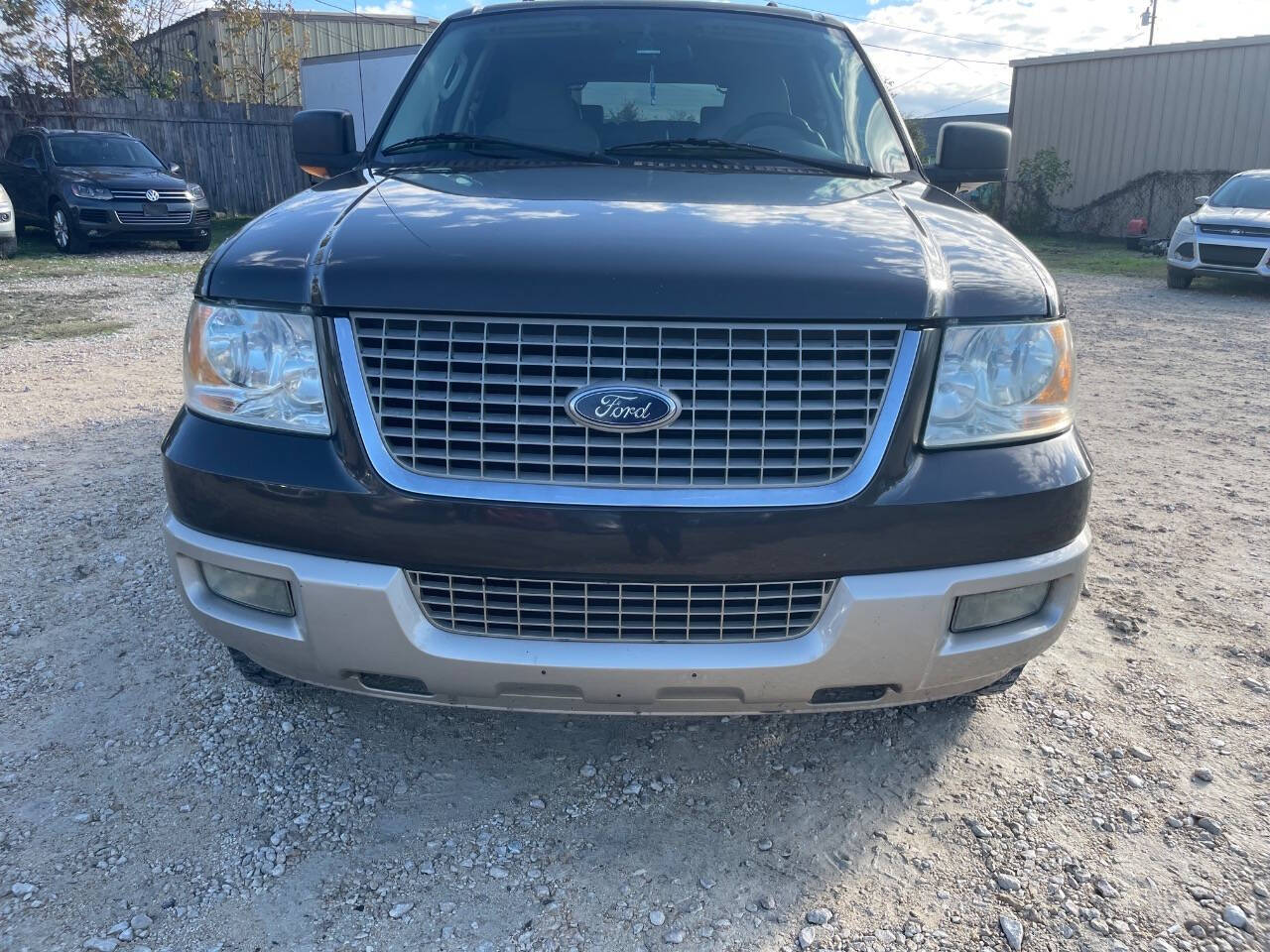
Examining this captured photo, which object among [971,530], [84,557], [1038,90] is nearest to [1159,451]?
[971,530]

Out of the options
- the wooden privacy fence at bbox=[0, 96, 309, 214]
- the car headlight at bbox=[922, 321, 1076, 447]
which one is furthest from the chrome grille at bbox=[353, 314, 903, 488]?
the wooden privacy fence at bbox=[0, 96, 309, 214]

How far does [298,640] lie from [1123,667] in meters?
2.41

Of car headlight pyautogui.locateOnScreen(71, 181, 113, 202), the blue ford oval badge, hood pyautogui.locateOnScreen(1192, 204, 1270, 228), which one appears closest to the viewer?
the blue ford oval badge

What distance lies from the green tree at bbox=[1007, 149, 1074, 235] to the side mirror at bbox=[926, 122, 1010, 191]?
19.2 meters

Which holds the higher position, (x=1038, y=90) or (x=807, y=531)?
(x=1038, y=90)

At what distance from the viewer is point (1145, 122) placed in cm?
1983

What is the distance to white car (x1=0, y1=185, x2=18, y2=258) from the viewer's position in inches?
499

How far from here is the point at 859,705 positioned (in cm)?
218

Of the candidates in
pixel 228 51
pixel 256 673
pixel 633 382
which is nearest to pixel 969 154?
pixel 633 382

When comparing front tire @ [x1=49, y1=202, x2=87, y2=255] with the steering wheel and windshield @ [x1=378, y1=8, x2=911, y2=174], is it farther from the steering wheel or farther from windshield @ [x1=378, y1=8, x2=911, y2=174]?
the steering wheel

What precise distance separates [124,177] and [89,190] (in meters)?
0.49

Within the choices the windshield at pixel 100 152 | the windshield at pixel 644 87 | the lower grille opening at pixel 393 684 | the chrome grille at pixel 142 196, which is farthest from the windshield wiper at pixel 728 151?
the windshield at pixel 100 152

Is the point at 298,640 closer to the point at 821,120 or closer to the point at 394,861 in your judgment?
the point at 394,861

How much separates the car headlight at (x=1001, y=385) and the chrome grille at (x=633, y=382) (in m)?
0.15
